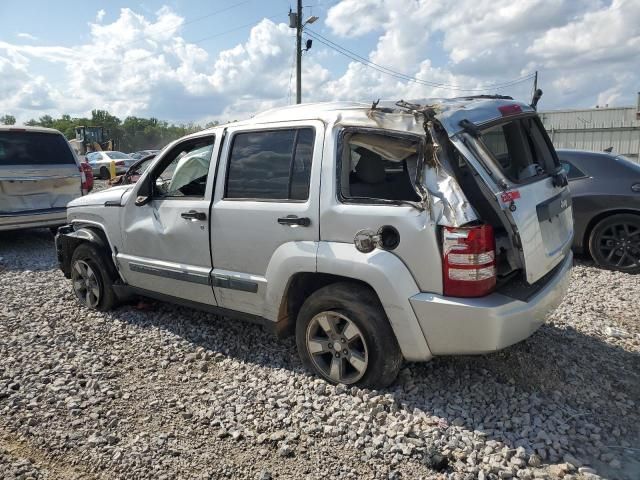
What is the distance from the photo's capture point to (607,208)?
625 centimetres

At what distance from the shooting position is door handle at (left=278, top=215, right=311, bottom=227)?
342cm

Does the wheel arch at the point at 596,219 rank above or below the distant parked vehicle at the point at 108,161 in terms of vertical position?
below

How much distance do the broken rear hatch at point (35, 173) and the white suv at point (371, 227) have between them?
4566 millimetres

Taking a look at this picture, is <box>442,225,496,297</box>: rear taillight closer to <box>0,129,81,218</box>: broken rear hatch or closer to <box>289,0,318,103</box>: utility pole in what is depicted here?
<box>0,129,81,218</box>: broken rear hatch

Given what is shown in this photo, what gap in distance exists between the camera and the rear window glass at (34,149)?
7883 mm

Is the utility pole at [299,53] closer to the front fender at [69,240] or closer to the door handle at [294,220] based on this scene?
the front fender at [69,240]

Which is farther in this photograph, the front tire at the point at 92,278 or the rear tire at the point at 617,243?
the rear tire at the point at 617,243

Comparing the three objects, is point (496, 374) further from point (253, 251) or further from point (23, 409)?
point (23, 409)

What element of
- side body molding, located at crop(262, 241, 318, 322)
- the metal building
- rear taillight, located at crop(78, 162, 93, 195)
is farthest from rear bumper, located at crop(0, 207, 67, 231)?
the metal building

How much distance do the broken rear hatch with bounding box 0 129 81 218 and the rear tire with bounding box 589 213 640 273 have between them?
7787 millimetres

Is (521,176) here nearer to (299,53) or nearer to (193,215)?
(193,215)

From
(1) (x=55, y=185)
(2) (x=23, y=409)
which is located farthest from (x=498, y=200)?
(1) (x=55, y=185)

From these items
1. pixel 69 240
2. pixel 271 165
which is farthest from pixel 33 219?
pixel 271 165

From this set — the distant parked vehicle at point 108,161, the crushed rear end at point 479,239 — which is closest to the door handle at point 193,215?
the crushed rear end at point 479,239
